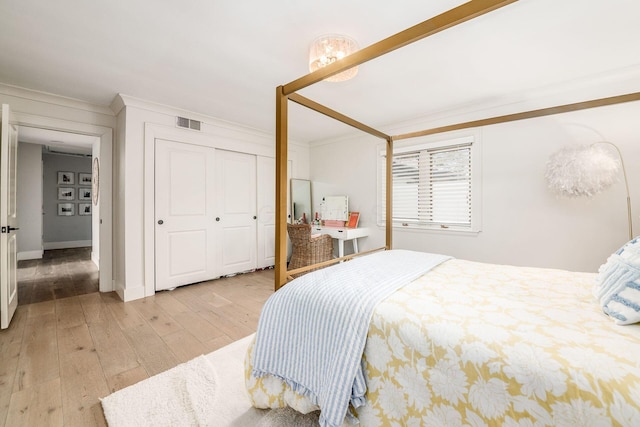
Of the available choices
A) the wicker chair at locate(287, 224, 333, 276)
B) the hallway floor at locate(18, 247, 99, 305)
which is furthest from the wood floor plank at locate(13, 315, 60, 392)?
the wicker chair at locate(287, 224, 333, 276)

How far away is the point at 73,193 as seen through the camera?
6.76 metres

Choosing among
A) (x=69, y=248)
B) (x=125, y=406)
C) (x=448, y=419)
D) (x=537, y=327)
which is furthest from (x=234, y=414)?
(x=69, y=248)

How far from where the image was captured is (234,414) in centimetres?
143

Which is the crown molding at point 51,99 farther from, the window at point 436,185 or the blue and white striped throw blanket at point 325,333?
the window at point 436,185

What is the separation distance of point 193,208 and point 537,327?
12.4 feet

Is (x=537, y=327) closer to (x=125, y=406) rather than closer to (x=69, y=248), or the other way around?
(x=125, y=406)

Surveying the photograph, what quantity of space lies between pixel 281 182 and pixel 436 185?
2.64 m

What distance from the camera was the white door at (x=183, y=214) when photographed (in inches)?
134

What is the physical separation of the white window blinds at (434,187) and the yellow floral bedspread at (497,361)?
7.08ft

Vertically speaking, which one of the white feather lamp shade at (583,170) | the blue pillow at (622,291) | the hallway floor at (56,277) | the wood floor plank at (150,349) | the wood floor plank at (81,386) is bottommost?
the wood floor plank at (81,386)

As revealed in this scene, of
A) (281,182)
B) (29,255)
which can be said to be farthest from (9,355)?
(29,255)

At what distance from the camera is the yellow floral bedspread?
2.20 ft

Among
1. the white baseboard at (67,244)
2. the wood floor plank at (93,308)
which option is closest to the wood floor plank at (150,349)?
the wood floor plank at (93,308)

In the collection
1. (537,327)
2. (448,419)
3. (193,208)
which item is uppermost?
(193,208)
